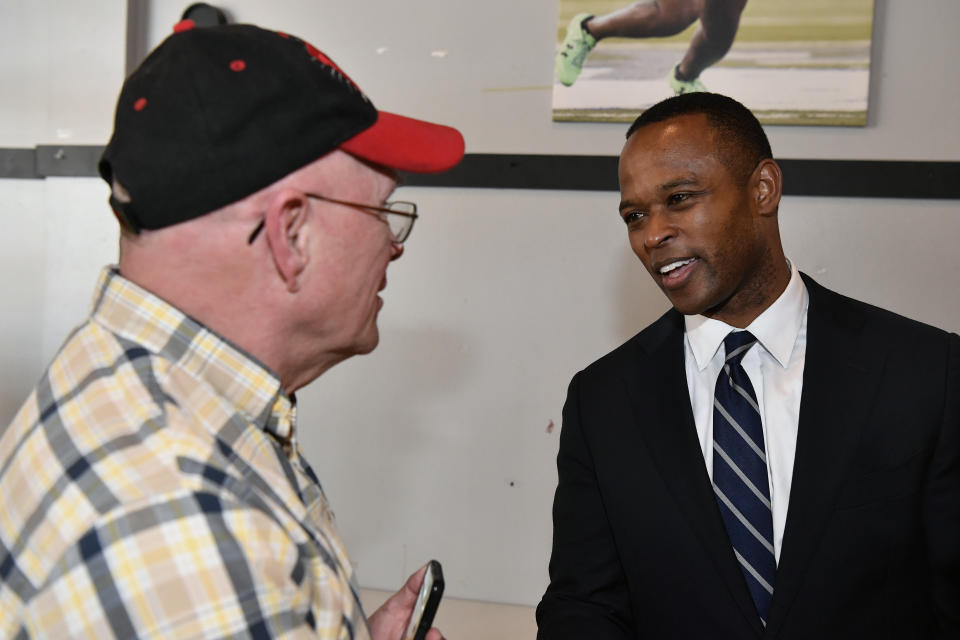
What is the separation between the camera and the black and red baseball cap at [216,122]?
77cm

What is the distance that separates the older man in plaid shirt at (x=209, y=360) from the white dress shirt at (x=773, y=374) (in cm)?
76

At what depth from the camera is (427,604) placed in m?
0.94

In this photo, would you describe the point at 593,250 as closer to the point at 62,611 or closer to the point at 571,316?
the point at 571,316

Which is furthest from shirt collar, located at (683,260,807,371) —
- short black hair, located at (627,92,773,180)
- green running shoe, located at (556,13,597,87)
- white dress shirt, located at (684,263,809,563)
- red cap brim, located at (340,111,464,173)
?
green running shoe, located at (556,13,597,87)

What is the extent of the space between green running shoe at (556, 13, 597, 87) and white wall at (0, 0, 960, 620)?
5 cm

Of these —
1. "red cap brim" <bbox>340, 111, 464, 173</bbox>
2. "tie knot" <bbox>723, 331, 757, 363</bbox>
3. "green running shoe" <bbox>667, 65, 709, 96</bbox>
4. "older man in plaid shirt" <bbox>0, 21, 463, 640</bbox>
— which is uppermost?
"green running shoe" <bbox>667, 65, 709, 96</bbox>

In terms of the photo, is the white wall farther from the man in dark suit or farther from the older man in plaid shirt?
the older man in plaid shirt

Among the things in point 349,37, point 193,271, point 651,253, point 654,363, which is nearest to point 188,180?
point 193,271

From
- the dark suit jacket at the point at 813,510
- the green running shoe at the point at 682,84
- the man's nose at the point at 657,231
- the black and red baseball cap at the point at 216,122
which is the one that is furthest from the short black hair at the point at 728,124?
the black and red baseball cap at the point at 216,122

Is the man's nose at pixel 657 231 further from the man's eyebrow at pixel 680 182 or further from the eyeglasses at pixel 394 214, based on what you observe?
the eyeglasses at pixel 394 214

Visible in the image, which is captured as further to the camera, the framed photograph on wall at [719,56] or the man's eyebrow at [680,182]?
the framed photograph on wall at [719,56]

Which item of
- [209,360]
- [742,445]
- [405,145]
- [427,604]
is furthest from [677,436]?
[209,360]

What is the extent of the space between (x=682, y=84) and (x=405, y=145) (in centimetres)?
148

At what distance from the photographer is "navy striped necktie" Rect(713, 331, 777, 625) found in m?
1.36
